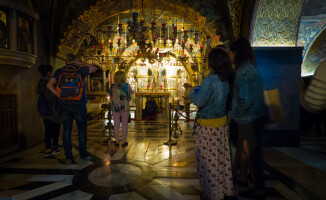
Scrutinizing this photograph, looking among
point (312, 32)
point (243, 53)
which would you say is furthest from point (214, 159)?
point (312, 32)

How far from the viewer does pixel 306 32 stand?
8.88 metres

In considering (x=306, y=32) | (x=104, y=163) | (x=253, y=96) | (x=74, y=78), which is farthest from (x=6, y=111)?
(x=306, y=32)

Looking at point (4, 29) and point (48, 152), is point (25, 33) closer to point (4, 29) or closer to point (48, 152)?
point (4, 29)

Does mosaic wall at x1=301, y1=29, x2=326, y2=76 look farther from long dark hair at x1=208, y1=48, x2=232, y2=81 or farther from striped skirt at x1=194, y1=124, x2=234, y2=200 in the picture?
striped skirt at x1=194, y1=124, x2=234, y2=200

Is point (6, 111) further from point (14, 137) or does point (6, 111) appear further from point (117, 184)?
point (117, 184)

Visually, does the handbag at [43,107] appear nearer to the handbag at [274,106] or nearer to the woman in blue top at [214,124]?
the woman in blue top at [214,124]

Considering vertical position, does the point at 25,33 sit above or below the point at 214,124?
above

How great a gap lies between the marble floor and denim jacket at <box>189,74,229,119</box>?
105cm

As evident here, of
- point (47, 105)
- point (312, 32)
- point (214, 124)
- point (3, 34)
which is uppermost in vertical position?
point (312, 32)

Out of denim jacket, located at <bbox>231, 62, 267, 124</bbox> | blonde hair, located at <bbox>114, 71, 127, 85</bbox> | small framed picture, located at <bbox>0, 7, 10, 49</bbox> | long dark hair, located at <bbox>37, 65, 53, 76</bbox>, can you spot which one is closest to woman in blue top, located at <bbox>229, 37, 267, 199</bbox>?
denim jacket, located at <bbox>231, 62, 267, 124</bbox>

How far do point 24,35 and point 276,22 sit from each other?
5397mm

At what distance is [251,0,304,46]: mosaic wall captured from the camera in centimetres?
403

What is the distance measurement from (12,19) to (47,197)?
10.1 ft

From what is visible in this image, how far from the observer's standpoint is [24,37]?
340 cm
